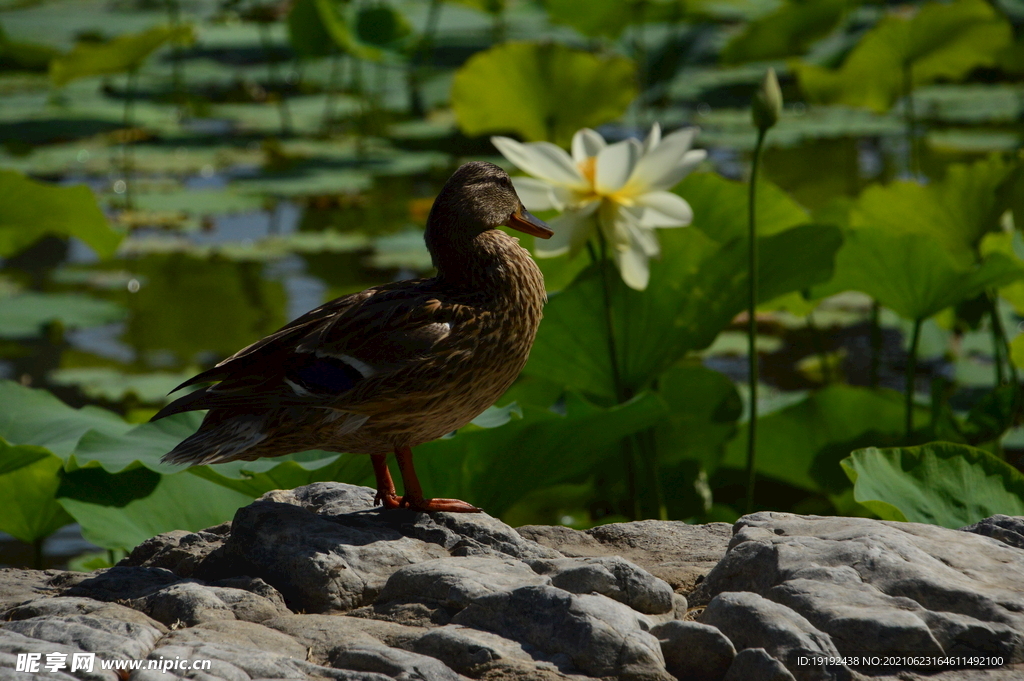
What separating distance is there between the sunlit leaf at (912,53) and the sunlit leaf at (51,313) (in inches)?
148

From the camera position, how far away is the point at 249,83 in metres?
10.8

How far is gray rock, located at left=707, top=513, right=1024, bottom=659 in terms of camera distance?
183 cm

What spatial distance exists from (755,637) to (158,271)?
5397 mm

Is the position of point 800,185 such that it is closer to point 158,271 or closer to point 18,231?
point 158,271

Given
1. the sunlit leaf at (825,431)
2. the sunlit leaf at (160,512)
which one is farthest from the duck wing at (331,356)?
the sunlit leaf at (825,431)

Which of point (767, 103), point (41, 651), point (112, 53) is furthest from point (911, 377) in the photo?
point (112, 53)

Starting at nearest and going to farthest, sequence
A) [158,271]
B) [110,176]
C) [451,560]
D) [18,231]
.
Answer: [451,560] → [18,231] → [158,271] → [110,176]

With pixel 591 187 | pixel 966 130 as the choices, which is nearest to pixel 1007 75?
pixel 966 130

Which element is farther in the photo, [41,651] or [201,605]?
[201,605]

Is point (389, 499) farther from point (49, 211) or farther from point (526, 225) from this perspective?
point (49, 211)

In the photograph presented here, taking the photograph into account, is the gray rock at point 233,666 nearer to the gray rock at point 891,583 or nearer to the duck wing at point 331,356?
the duck wing at point 331,356

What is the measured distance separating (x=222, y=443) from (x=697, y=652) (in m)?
1.03

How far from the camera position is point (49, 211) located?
401 centimetres

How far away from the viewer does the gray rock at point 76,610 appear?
189cm
